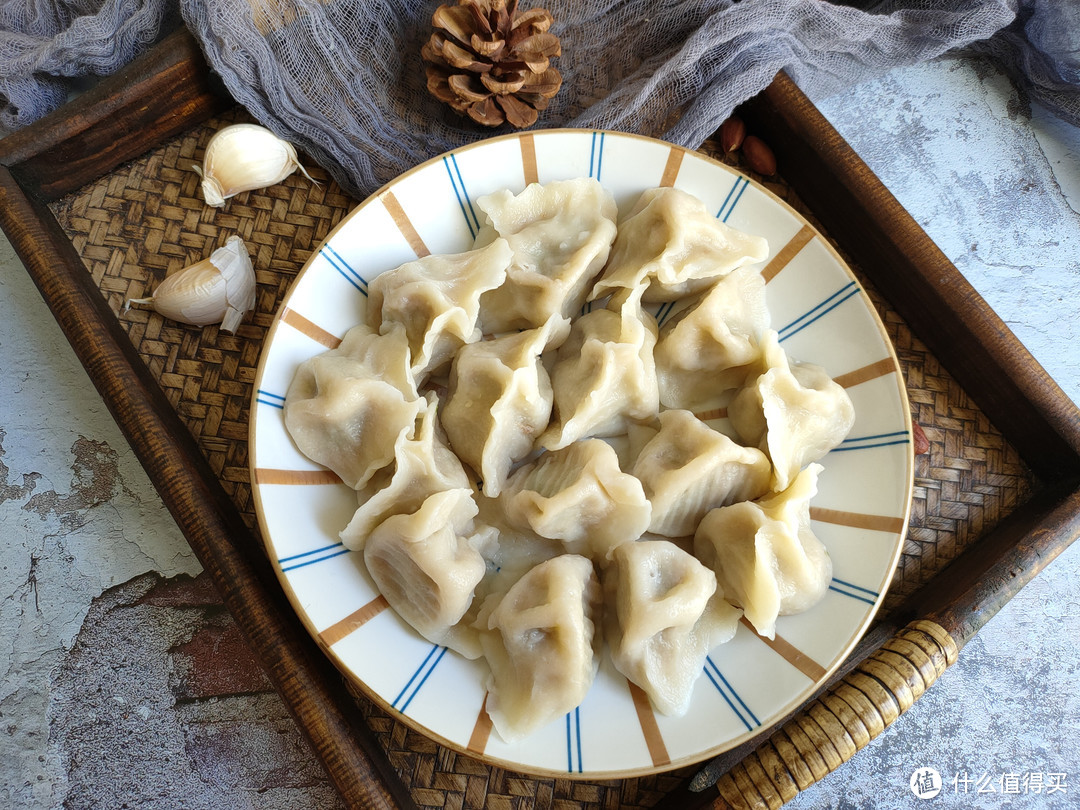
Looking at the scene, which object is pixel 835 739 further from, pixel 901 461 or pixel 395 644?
pixel 395 644

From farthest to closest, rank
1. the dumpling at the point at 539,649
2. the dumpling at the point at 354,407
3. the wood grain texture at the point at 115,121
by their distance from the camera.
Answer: the wood grain texture at the point at 115,121, the dumpling at the point at 354,407, the dumpling at the point at 539,649

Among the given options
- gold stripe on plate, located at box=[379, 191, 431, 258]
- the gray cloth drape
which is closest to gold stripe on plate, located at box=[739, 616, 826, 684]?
gold stripe on plate, located at box=[379, 191, 431, 258]

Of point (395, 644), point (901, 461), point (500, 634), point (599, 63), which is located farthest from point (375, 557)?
point (599, 63)

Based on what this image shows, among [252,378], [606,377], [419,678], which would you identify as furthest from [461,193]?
[419,678]

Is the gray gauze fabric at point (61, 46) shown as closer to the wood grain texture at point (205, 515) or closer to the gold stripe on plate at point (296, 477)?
the wood grain texture at point (205, 515)

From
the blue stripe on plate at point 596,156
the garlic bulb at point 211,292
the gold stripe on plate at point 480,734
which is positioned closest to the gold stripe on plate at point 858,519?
the gold stripe on plate at point 480,734
